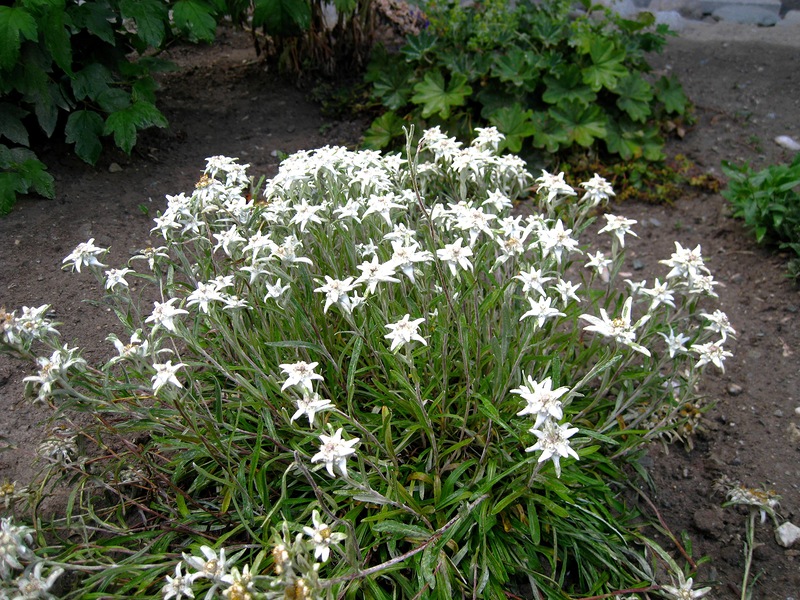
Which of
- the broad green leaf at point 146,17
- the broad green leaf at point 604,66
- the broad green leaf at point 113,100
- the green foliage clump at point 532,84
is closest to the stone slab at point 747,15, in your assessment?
the green foliage clump at point 532,84

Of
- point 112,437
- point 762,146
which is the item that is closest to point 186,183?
point 112,437

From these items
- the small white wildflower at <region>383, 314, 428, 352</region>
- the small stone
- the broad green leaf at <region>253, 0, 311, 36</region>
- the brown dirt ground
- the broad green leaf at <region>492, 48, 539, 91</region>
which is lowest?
the small stone

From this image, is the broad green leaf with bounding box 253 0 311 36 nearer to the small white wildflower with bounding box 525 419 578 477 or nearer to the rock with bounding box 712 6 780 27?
the small white wildflower with bounding box 525 419 578 477

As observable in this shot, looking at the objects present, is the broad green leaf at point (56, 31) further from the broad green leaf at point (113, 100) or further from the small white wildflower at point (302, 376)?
the small white wildflower at point (302, 376)

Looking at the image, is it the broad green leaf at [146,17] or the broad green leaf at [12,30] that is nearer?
the broad green leaf at [12,30]

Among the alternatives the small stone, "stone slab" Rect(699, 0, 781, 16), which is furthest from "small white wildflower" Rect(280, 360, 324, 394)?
"stone slab" Rect(699, 0, 781, 16)

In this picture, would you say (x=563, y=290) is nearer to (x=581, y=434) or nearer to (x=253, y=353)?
(x=581, y=434)

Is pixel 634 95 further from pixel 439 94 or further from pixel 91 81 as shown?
pixel 91 81
